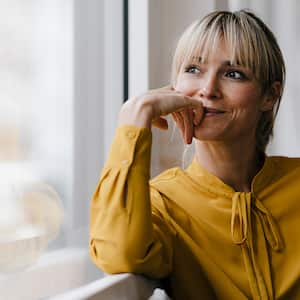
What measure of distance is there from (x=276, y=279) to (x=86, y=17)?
0.83 m

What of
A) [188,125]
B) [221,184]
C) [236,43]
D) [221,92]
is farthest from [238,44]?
[221,184]

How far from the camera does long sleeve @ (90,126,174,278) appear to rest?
43.2 inches

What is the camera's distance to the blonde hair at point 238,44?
1.31m

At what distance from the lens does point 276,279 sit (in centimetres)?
129

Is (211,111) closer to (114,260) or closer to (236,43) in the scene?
(236,43)

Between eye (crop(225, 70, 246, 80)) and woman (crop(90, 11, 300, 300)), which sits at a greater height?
eye (crop(225, 70, 246, 80))

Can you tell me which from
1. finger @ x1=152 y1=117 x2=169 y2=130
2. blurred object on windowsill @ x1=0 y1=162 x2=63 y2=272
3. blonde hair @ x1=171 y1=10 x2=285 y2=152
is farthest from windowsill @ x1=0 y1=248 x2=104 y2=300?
blonde hair @ x1=171 y1=10 x2=285 y2=152

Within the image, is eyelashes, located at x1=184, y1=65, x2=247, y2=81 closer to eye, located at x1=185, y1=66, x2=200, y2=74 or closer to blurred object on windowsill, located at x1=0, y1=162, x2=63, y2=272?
eye, located at x1=185, y1=66, x2=200, y2=74

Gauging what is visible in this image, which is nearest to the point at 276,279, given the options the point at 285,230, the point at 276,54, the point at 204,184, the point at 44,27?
the point at 285,230

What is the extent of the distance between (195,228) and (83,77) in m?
0.54

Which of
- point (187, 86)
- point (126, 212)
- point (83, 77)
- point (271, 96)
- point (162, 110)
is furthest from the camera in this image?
point (83, 77)

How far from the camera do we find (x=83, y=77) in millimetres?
1583

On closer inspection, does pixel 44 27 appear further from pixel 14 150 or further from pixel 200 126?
pixel 200 126

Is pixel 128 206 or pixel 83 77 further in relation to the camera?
pixel 83 77
